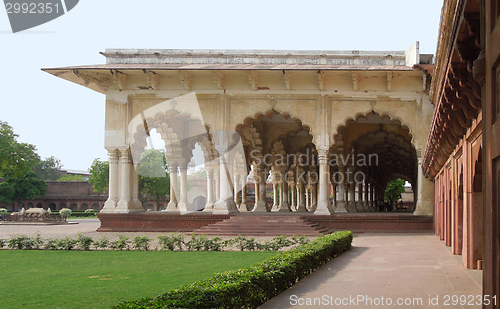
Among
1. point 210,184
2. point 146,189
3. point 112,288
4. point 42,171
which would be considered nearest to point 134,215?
point 210,184

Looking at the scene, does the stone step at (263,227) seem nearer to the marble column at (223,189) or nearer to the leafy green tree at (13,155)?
the marble column at (223,189)

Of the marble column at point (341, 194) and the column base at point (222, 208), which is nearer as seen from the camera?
the column base at point (222, 208)

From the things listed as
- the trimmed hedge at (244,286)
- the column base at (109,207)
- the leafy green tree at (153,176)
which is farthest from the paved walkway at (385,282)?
the leafy green tree at (153,176)

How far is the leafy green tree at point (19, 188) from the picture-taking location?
53.1 meters

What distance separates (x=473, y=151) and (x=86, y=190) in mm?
57773

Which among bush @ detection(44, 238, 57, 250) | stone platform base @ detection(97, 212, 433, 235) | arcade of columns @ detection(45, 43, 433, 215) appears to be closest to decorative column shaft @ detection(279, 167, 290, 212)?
arcade of columns @ detection(45, 43, 433, 215)

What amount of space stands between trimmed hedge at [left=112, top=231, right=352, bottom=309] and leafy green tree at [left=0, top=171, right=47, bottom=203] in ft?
169

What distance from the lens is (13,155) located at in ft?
112

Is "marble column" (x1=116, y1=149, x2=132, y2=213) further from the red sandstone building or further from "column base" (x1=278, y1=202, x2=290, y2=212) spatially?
the red sandstone building

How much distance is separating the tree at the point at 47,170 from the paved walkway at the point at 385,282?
256ft

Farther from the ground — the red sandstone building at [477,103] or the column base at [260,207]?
the red sandstone building at [477,103]

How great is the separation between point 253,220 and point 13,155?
23560mm

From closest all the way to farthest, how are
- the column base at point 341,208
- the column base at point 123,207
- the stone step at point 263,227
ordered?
1. the stone step at point 263,227
2. the column base at point 123,207
3. the column base at point 341,208

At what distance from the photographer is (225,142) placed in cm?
1798
